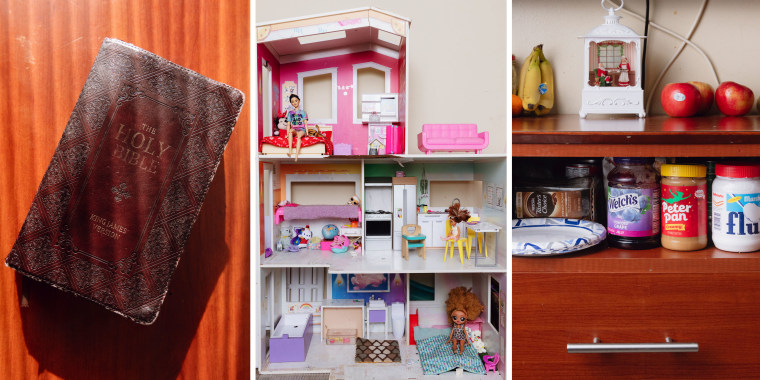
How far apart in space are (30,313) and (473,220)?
0.89 metres

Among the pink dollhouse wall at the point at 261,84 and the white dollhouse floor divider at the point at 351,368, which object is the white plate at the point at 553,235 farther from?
the pink dollhouse wall at the point at 261,84

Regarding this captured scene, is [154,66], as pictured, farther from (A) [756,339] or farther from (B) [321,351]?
(A) [756,339]

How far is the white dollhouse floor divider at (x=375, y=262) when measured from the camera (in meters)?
1.09

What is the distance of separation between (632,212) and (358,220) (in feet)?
2.28

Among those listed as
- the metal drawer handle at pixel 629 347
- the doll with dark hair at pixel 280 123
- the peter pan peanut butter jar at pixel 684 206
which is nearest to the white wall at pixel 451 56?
the doll with dark hair at pixel 280 123

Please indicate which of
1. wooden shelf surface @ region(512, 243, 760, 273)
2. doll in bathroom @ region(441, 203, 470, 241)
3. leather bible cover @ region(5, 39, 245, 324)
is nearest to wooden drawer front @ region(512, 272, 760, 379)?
wooden shelf surface @ region(512, 243, 760, 273)

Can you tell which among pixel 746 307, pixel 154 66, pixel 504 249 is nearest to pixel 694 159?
pixel 746 307

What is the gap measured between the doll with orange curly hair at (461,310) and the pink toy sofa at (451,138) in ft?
1.40

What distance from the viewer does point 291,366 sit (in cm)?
114

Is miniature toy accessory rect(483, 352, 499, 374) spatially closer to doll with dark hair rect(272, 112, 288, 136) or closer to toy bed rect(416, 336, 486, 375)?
toy bed rect(416, 336, 486, 375)

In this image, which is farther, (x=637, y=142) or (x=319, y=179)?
(x=319, y=179)

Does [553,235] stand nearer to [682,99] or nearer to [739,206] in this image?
[739,206]

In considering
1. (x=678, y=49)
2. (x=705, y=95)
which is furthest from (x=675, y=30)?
(x=705, y=95)

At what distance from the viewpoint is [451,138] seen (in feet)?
3.67
